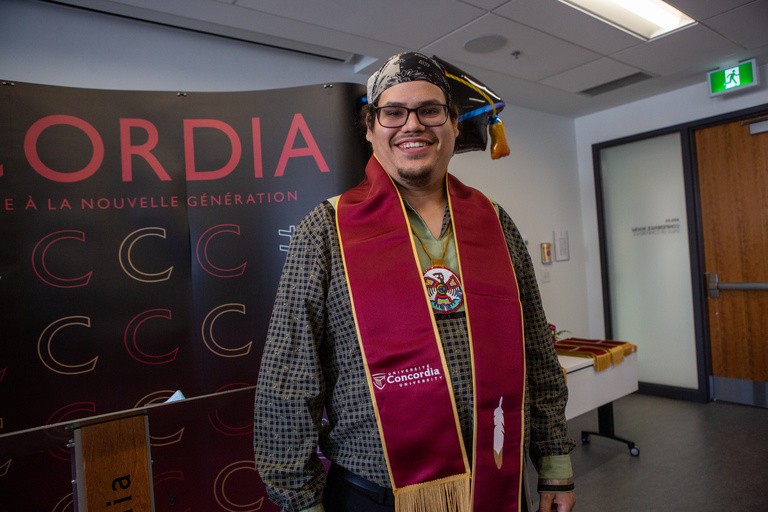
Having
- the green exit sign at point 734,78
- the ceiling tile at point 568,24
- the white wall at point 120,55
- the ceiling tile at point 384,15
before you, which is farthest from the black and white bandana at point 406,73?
the green exit sign at point 734,78

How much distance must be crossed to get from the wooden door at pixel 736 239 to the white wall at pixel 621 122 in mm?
176

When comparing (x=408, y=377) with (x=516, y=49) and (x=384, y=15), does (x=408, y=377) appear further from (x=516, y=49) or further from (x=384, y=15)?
(x=516, y=49)

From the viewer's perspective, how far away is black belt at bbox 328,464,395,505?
0.97 m

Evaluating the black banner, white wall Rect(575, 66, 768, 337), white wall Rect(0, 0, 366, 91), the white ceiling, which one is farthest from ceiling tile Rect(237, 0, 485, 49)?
white wall Rect(575, 66, 768, 337)

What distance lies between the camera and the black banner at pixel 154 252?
1454mm

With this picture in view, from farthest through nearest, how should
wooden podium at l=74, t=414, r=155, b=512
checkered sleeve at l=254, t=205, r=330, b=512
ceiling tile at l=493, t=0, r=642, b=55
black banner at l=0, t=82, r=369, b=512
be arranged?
1. ceiling tile at l=493, t=0, r=642, b=55
2. black banner at l=0, t=82, r=369, b=512
3. wooden podium at l=74, t=414, r=155, b=512
4. checkered sleeve at l=254, t=205, r=330, b=512

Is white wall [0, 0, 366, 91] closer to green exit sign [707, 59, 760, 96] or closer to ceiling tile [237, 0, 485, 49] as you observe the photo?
ceiling tile [237, 0, 485, 49]

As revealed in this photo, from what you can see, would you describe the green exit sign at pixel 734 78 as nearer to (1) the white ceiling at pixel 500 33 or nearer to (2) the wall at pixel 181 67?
(1) the white ceiling at pixel 500 33

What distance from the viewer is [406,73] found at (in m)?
1.10

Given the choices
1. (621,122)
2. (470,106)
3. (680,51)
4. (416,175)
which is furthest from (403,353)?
(621,122)

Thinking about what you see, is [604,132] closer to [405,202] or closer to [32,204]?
[405,202]

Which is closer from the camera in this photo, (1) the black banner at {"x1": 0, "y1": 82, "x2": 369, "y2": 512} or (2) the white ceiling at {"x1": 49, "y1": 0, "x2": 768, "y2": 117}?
(1) the black banner at {"x1": 0, "y1": 82, "x2": 369, "y2": 512}

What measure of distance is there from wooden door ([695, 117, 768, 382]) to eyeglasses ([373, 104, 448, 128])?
378 centimetres

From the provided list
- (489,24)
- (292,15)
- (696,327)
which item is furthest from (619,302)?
(292,15)
